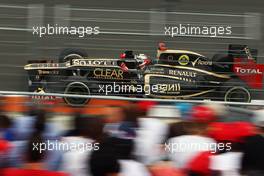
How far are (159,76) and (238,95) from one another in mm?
1126

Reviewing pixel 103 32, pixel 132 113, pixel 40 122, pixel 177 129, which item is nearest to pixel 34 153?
pixel 40 122

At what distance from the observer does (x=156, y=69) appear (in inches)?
320

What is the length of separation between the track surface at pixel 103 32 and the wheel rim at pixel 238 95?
0.50m

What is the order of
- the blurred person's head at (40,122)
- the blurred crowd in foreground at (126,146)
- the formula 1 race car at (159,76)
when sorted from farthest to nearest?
the formula 1 race car at (159,76) → the blurred person's head at (40,122) → the blurred crowd in foreground at (126,146)

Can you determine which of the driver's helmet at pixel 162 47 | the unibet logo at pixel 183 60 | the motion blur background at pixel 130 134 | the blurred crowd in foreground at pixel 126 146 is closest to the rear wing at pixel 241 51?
the driver's helmet at pixel 162 47

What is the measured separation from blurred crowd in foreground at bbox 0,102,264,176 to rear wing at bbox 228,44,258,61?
334 centimetres

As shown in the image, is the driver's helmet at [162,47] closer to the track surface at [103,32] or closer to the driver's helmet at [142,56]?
the track surface at [103,32]

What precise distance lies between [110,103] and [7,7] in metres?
3.26

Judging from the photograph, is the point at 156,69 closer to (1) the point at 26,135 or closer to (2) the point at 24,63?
(2) the point at 24,63

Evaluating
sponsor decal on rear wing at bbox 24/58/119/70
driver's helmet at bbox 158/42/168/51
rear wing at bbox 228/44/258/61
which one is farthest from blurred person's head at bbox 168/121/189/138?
sponsor decal on rear wing at bbox 24/58/119/70

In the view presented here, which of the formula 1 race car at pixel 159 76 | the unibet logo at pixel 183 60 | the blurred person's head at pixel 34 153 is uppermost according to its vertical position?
the unibet logo at pixel 183 60

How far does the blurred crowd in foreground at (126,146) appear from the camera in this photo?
3963mm

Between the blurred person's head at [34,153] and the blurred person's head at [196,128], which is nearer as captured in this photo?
the blurred person's head at [34,153]

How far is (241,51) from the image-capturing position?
7.55 meters
